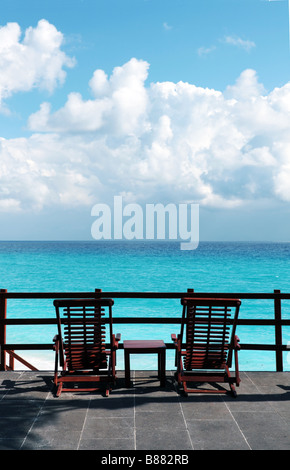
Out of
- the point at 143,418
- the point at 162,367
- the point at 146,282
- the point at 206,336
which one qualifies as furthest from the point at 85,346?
the point at 146,282

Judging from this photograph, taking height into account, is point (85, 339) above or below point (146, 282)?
above

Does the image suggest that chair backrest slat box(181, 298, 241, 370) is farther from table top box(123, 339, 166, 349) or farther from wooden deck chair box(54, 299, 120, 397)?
wooden deck chair box(54, 299, 120, 397)

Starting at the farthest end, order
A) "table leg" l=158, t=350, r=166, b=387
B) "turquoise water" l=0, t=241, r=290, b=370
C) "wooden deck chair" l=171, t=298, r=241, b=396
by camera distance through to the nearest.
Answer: "turquoise water" l=0, t=241, r=290, b=370
"table leg" l=158, t=350, r=166, b=387
"wooden deck chair" l=171, t=298, r=241, b=396

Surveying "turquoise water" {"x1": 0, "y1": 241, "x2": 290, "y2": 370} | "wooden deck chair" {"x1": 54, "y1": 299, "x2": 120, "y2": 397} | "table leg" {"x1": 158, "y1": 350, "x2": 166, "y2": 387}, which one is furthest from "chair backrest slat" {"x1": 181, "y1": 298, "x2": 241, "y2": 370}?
"turquoise water" {"x1": 0, "y1": 241, "x2": 290, "y2": 370}

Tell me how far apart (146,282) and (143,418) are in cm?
4104

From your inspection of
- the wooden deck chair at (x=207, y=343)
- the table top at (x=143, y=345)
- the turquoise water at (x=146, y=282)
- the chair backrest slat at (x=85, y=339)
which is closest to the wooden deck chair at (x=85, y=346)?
the chair backrest slat at (x=85, y=339)

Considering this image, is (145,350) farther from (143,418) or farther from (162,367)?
(143,418)

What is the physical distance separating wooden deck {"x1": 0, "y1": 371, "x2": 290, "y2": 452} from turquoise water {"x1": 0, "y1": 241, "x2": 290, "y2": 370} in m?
10.4

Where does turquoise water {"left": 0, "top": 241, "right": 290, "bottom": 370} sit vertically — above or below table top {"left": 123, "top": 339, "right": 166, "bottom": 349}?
below

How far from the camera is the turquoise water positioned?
19734mm

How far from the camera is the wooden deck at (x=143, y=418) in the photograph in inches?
143

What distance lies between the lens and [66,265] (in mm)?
56438

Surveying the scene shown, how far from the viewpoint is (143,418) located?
416cm
